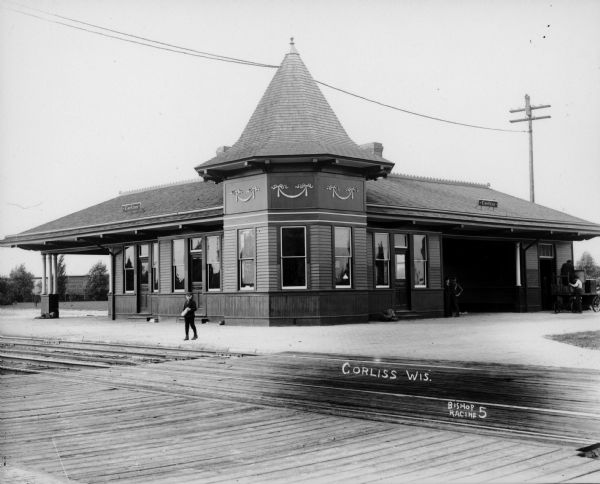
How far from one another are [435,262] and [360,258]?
486cm

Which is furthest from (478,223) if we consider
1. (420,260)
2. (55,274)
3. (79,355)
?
(55,274)

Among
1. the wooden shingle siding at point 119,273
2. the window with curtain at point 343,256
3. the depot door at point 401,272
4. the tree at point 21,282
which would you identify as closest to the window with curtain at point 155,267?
the wooden shingle siding at point 119,273

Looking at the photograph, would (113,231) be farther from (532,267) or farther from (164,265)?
(532,267)

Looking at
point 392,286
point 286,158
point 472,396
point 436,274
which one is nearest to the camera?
point 472,396

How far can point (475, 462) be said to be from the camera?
591 centimetres

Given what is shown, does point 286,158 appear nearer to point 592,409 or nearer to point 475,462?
point 592,409

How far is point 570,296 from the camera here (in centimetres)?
2925

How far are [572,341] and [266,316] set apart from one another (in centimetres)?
991

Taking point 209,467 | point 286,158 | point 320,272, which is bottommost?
point 209,467

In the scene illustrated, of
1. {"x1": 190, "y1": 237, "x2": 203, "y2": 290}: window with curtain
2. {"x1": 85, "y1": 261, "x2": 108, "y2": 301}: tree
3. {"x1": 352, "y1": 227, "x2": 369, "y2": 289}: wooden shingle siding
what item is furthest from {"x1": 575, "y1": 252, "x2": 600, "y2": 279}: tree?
{"x1": 85, "y1": 261, "x2": 108, "y2": 301}: tree

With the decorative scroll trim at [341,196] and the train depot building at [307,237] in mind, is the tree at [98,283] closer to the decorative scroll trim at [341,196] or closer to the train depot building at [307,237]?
the train depot building at [307,237]

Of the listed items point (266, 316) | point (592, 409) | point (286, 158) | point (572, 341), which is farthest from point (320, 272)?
point (592, 409)

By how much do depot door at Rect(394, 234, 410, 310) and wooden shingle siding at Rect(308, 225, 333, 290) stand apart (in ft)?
13.3

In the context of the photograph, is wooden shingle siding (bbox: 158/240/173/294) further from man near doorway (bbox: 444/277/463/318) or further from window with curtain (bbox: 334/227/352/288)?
man near doorway (bbox: 444/277/463/318)
